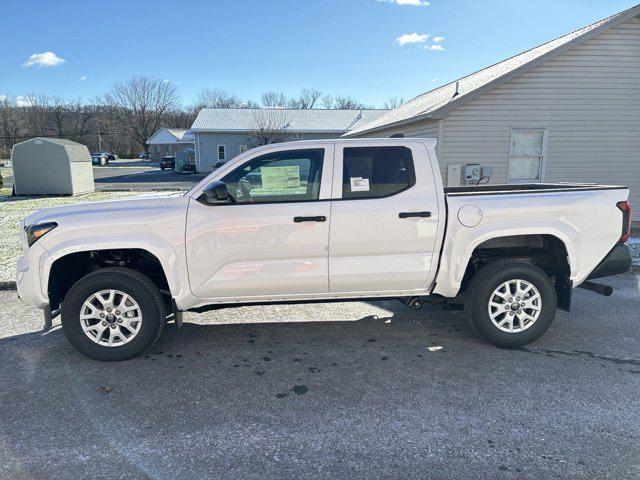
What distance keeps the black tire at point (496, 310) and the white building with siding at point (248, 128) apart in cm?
3093

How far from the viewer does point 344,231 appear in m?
3.76

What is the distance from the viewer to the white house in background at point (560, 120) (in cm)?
1017

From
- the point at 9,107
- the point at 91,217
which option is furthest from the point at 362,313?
the point at 9,107

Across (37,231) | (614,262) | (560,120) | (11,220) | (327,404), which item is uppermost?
(560,120)

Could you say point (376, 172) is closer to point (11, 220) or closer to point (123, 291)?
point (123, 291)

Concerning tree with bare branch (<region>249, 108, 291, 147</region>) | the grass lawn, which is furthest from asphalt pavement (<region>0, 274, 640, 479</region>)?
tree with bare branch (<region>249, 108, 291, 147</region>)

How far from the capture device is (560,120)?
1036 centimetres

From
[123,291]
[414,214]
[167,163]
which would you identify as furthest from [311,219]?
[167,163]

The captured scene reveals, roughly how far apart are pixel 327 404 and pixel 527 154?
31.6 ft

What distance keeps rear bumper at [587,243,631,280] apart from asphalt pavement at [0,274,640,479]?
28.1 inches

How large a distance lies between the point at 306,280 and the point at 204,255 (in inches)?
36.7

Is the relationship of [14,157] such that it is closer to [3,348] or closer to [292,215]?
[3,348]

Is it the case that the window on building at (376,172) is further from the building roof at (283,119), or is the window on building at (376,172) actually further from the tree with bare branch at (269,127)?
the building roof at (283,119)

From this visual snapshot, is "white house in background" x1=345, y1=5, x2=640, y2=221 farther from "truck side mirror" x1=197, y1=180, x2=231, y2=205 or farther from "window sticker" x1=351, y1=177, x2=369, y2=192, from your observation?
"truck side mirror" x1=197, y1=180, x2=231, y2=205
